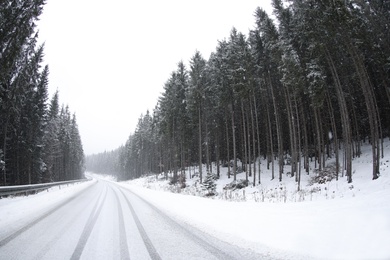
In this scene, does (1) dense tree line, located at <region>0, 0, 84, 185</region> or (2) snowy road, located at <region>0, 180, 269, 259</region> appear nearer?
(2) snowy road, located at <region>0, 180, 269, 259</region>

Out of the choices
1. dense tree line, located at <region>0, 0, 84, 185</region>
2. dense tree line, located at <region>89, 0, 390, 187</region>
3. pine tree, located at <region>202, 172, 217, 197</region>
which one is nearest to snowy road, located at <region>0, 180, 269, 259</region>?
pine tree, located at <region>202, 172, 217, 197</region>

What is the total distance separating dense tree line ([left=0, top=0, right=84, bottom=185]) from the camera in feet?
43.8

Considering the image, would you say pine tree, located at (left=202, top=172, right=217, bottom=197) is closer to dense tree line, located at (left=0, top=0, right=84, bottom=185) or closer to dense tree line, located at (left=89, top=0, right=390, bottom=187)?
dense tree line, located at (left=89, top=0, right=390, bottom=187)

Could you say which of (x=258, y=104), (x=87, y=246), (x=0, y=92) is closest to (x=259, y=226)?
(x=87, y=246)

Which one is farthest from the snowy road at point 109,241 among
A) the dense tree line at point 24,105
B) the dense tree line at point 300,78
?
the dense tree line at point 300,78

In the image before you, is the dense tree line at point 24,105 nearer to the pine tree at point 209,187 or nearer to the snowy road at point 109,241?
the snowy road at point 109,241

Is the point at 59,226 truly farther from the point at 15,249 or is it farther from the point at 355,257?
the point at 355,257

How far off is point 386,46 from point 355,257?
23.5 metres

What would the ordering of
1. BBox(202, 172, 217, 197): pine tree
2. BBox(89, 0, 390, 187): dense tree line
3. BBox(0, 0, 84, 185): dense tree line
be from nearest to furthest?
BBox(0, 0, 84, 185): dense tree line, BBox(89, 0, 390, 187): dense tree line, BBox(202, 172, 217, 197): pine tree

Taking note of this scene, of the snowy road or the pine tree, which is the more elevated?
the snowy road

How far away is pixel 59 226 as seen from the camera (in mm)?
5664

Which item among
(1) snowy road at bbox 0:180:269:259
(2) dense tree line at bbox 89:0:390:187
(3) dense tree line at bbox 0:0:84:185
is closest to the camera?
(1) snowy road at bbox 0:180:269:259

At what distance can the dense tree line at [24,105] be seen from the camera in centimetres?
1334

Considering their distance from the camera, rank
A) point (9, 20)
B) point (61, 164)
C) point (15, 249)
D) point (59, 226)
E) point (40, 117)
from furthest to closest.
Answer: point (61, 164)
point (40, 117)
point (9, 20)
point (59, 226)
point (15, 249)
